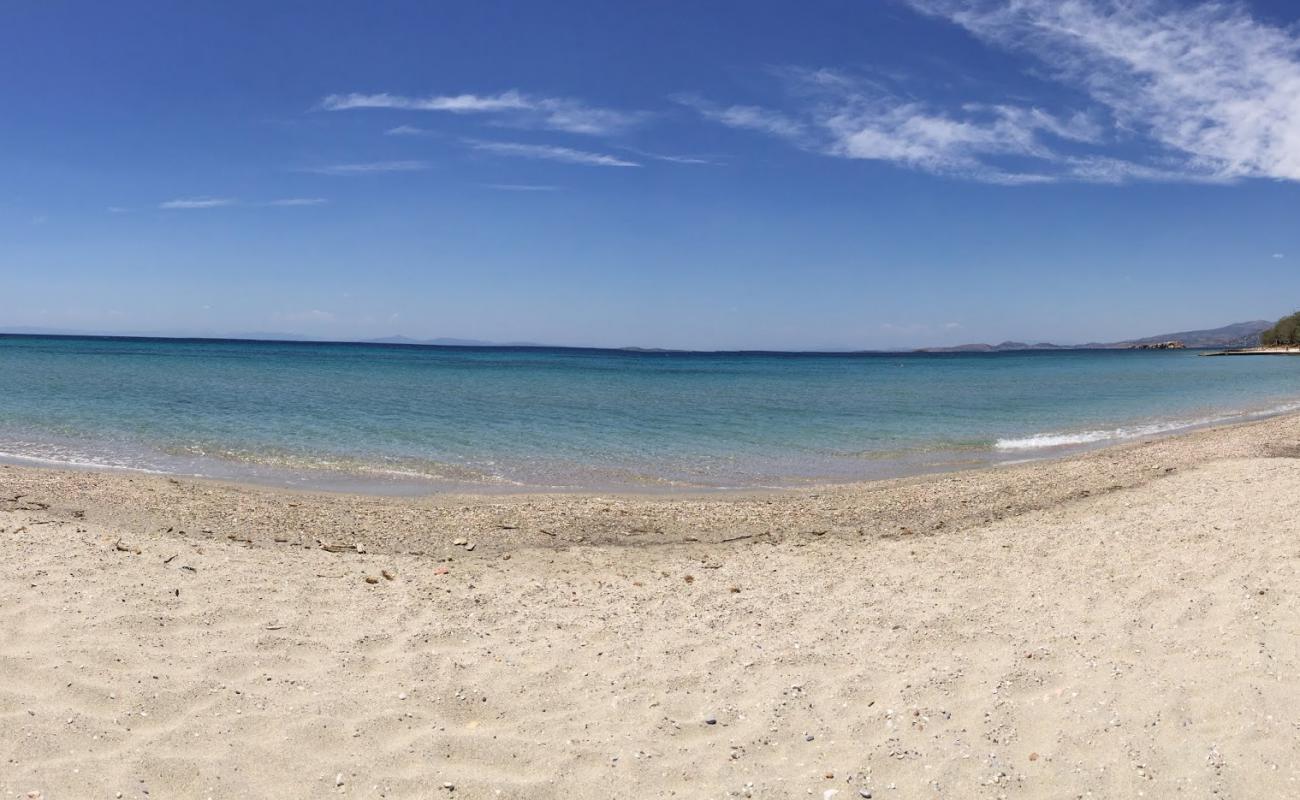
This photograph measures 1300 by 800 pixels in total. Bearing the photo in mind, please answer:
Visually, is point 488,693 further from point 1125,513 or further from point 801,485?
point 801,485

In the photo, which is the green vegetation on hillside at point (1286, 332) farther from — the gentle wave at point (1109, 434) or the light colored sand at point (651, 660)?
the light colored sand at point (651, 660)

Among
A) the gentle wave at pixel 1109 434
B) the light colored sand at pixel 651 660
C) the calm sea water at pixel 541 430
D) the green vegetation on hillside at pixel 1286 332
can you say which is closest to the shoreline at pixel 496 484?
the calm sea water at pixel 541 430

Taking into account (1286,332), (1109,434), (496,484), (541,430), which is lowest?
(496,484)

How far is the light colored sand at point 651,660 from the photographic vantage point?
12.8ft

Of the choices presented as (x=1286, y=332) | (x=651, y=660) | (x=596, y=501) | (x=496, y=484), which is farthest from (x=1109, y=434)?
(x=1286, y=332)

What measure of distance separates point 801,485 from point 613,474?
343 cm

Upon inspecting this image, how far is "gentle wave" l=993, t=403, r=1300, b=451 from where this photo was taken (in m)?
19.2

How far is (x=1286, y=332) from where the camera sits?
11462cm

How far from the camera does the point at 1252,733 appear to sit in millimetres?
4121

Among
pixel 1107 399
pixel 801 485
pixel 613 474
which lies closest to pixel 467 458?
pixel 613 474

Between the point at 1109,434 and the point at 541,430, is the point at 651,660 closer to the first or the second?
the point at 541,430

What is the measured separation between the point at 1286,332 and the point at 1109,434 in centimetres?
12444

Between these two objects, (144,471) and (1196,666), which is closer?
(1196,666)

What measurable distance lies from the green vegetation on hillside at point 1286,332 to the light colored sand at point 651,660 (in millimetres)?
135262
